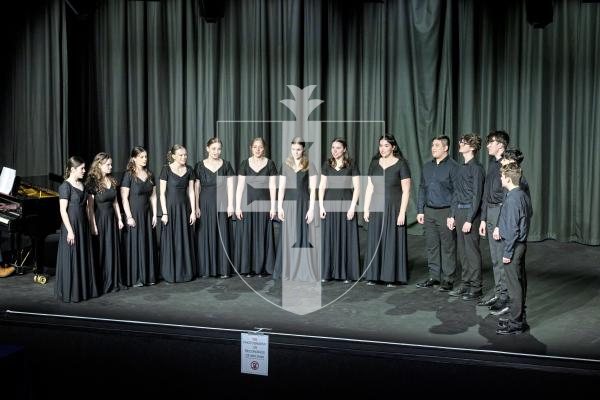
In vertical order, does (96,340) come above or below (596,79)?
below

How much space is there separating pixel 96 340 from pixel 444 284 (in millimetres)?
3031

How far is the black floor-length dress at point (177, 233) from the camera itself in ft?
21.0

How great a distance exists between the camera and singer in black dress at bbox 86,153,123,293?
5949 millimetres

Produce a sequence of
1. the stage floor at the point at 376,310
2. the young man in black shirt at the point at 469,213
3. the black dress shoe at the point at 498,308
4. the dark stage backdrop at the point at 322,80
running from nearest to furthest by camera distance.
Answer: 1. the stage floor at the point at 376,310
2. the black dress shoe at the point at 498,308
3. the young man in black shirt at the point at 469,213
4. the dark stage backdrop at the point at 322,80

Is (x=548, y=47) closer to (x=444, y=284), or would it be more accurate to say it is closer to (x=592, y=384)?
(x=444, y=284)

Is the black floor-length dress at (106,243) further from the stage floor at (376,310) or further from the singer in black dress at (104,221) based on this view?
the stage floor at (376,310)

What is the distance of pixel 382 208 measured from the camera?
6227 millimetres

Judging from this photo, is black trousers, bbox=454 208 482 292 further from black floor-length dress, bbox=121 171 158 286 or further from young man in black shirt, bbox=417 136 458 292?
black floor-length dress, bbox=121 171 158 286

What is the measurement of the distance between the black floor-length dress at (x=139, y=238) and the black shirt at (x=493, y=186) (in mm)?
2715

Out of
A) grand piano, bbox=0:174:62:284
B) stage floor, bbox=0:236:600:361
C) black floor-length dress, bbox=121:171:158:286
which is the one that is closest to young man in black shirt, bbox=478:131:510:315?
stage floor, bbox=0:236:600:361

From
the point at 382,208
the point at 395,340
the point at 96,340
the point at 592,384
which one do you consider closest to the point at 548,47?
the point at 382,208

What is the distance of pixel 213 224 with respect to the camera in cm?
655

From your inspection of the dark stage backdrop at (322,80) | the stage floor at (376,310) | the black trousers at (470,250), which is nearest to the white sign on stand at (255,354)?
the stage floor at (376,310)

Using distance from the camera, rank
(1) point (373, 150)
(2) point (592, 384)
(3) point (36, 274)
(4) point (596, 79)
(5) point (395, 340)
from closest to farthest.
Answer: (2) point (592, 384) → (5) point (395, 340) → (3) point (36, 274) → (4) point (596, 79) → (1) point (373, 150)
